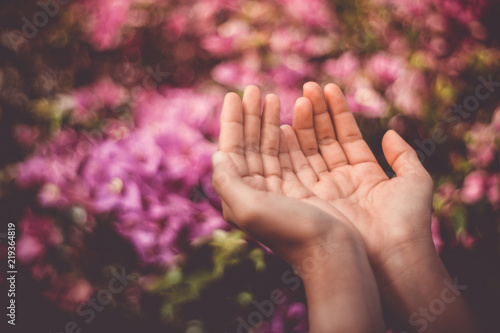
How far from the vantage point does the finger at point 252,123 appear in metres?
1.05

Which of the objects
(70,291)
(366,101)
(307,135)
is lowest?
(70,291)

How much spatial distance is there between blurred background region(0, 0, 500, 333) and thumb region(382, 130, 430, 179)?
0.14 metres

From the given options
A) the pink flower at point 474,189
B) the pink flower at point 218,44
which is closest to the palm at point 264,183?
the pink flower at point 218,44

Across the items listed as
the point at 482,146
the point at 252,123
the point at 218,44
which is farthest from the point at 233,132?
the point at 482,146

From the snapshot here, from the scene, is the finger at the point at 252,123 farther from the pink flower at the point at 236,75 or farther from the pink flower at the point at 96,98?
the pink flower at the point at 96,98

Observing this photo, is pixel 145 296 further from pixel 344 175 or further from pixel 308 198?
pixel 344 175

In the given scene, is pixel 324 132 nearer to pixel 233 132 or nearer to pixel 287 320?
pixel 233 132

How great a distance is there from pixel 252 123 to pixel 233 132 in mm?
79

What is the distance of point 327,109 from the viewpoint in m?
1.16

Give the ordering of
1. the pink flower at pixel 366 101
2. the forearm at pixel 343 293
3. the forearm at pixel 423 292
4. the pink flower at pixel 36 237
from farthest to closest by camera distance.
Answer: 1. the pink flower at pixel 366 101
2. the pink flower at pixel 36 237
3. the forearm at pixel 423 292
4. the forearm at pixel 343 293

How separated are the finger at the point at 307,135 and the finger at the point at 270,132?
0.23 feet

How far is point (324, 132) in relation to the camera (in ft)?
3.81

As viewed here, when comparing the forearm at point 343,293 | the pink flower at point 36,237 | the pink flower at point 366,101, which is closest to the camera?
the forearm at point 343,293

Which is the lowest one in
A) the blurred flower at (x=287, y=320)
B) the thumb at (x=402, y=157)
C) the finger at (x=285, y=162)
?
the blurred flower at (x=287, y=320)
